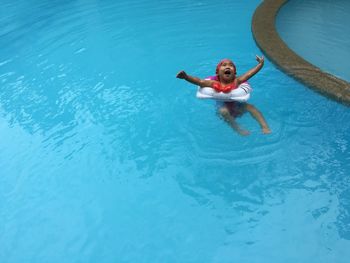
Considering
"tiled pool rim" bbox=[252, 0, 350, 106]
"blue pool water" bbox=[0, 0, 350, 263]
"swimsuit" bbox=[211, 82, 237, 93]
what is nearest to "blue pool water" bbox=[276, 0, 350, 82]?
"tiled pool rim" bbox=[252, 0, 350, 106]

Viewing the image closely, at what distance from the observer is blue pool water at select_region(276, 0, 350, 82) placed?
5473 millimetres

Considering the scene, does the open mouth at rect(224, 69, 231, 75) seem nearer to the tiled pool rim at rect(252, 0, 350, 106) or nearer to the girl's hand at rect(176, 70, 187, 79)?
the girl's hand at rect(176, 70, 187, 79)

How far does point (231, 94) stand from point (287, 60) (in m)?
1.52

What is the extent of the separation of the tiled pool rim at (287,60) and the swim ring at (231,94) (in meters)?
1.02

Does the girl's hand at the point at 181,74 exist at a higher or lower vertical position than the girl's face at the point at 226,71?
higher

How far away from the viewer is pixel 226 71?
391 cm

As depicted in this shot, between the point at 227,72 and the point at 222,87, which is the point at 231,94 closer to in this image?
the point at 222,87

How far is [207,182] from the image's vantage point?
3812 millimetres

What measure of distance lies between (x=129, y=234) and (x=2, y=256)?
1.15m

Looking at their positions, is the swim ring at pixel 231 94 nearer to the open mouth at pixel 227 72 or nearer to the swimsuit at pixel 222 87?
the swimsuit at pixel 222 87

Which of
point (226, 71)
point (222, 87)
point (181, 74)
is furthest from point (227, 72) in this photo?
point (181, 74)

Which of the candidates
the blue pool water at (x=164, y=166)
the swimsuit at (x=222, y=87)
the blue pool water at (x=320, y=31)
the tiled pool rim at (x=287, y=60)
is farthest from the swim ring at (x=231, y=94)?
the blue pool water at (x=320, y=31)

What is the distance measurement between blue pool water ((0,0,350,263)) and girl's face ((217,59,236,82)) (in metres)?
0.59

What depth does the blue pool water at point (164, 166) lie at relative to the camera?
3.32 m
